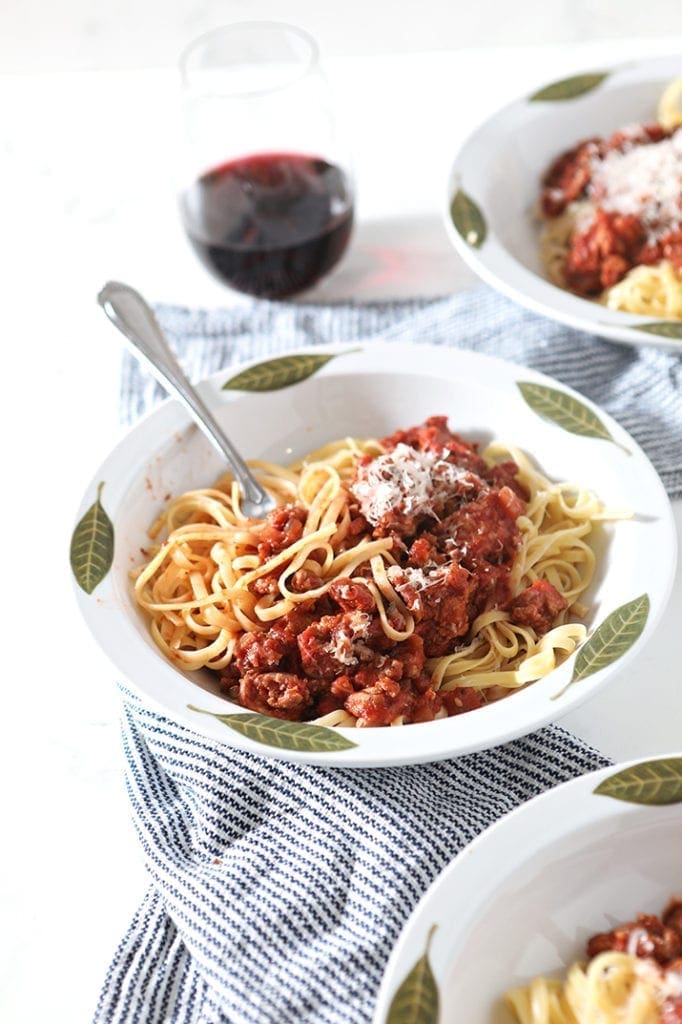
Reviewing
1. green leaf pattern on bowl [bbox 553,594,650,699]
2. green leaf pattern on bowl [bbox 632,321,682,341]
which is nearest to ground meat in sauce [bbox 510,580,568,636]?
green leaf pattern on bowl [bbox 553,594,650,699]

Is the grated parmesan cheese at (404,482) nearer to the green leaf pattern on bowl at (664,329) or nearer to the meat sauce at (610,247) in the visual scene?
the green leaf pattern on bowl at (664,329)

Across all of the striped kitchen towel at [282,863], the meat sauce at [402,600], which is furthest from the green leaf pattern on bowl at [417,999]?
the meat sauce at [402,600]

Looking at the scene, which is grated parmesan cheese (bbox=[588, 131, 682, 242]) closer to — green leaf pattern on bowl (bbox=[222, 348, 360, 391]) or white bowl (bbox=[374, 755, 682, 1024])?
green leaf pattern on bowl (bbox=[222, 348, 360, 391])

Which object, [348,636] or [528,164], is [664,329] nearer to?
[528,164]

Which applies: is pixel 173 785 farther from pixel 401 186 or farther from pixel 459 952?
pixel 401 186

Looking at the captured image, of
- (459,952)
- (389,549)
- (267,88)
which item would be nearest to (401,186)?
(267,88)

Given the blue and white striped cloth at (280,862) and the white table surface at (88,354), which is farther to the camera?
the white table surface at (88,354)

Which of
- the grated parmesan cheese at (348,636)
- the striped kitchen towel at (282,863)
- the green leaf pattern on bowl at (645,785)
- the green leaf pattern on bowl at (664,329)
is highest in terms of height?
the green leaf pattern on bowl at (664,329)

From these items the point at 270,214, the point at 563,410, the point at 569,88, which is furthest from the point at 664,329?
the point at 569,88
